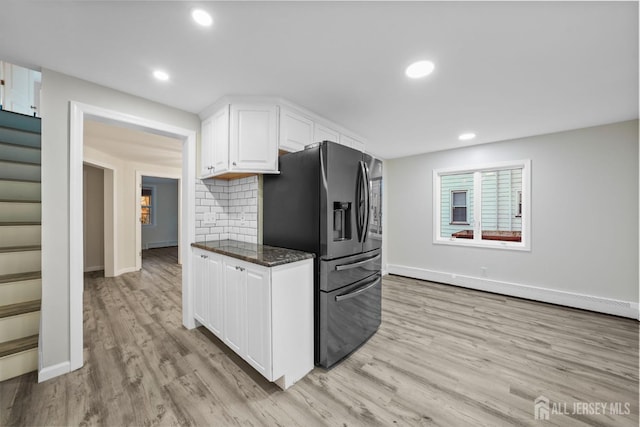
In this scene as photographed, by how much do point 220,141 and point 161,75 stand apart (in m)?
0.68

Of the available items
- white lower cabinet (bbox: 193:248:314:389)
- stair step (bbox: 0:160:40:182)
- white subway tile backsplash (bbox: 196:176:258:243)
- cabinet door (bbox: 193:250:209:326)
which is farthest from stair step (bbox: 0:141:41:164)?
white lower cabinet (bbox: 193:248:314:389)

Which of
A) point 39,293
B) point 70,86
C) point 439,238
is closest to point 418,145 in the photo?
point 439,238

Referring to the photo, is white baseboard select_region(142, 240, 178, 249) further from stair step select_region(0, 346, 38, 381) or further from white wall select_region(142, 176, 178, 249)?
stair step select_region(0, 346, 38, 381)

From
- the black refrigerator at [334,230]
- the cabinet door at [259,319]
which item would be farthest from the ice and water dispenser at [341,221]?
the cabinet door at [259,319]

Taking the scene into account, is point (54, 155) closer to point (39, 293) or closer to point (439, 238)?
point (39, 293)

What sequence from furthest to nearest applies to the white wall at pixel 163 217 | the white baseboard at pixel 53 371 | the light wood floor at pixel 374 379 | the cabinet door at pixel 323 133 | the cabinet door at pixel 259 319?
the white wall at pixel 163 217 < the cabinet door at pixel 323 133 < the white baseboard at pixel 53 371 < the cabinet door at pixel 259 319 < the light wood floor at pixel 374 379

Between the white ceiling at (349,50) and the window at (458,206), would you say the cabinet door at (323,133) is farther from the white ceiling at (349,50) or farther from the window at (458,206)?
the window at (458,206)

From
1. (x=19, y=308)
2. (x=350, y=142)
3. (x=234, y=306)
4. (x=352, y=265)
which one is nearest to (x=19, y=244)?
(x=19, y=308)

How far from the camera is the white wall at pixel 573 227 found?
116 inches

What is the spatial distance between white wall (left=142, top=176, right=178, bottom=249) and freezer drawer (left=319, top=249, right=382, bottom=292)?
27.1 feet

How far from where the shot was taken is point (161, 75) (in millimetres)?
1952

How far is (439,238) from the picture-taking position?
14.5ft

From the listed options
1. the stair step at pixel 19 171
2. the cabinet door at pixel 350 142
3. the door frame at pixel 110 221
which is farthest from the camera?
the door frame at pixel 110 221

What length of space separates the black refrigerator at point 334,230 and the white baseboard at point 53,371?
180cm
